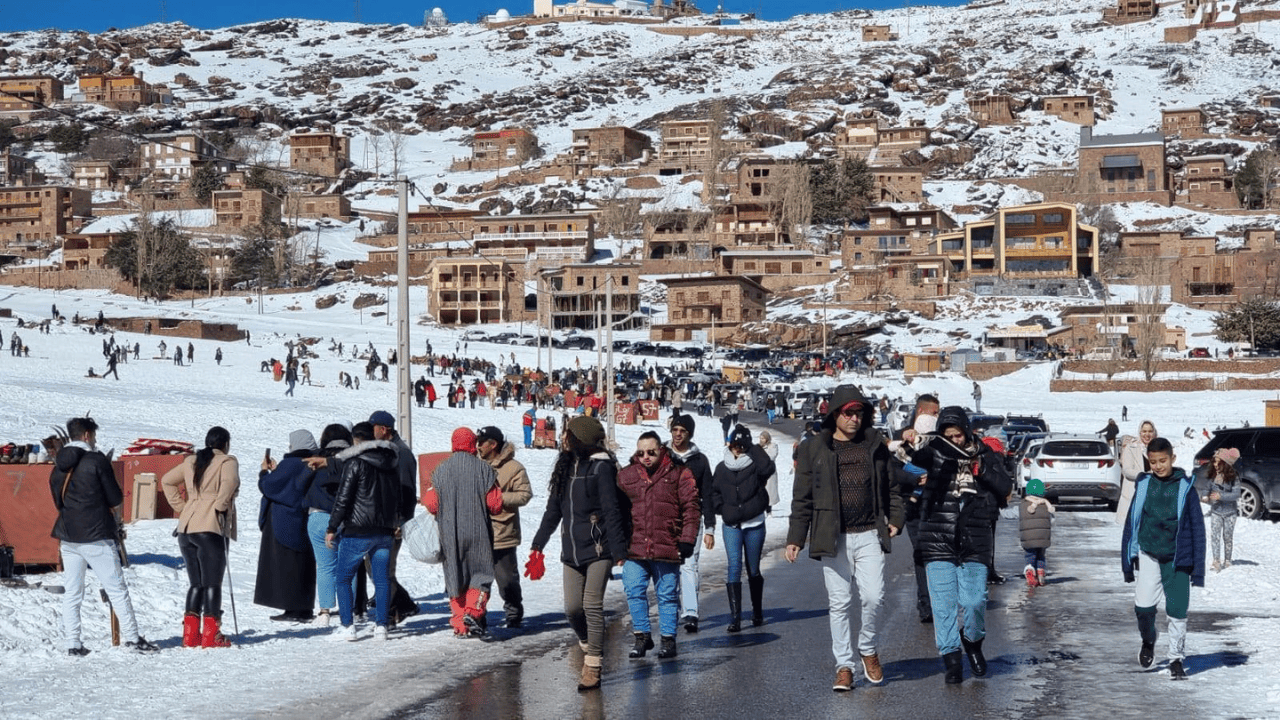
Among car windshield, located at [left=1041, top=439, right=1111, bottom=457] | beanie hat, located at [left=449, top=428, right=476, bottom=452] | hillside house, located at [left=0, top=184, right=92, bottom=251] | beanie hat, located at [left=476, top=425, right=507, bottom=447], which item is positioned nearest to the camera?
beanie hat, located at [left=449, top=428, right=476, bottom=452]

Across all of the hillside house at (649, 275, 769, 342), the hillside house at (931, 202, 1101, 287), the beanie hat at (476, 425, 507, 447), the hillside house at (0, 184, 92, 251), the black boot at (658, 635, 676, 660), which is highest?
the hillside house at (0, 184, 92, 251)

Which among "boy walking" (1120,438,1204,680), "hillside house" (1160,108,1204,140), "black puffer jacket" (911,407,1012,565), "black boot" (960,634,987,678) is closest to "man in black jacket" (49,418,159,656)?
"black puffer jacket" (911,407,1012,565)

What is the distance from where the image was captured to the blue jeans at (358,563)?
37.5ft

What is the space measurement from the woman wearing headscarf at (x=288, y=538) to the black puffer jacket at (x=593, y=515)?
8.74 ft

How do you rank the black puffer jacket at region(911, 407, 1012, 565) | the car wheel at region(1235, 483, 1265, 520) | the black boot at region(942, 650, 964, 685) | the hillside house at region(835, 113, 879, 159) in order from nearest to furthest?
1. the black boot at region(942, 650, 964, 685)
2. the black puffer jacket at region(911, 407, 1012, 565)
3. the car wheel at region(1235, 483, 1265, 520)
4. the hillside house at region(835, 113, 879, 159)

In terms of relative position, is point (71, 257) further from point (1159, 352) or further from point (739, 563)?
point (739, 563)

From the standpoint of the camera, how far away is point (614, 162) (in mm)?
151750

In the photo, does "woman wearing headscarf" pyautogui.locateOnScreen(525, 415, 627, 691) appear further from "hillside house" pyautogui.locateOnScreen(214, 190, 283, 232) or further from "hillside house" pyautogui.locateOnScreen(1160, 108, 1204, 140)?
"hillside house" pyautogui.locateOnScreen(1160, 108, 1204, 140)

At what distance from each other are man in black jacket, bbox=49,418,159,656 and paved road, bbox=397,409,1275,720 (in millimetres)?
2816

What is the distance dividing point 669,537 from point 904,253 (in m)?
94.5

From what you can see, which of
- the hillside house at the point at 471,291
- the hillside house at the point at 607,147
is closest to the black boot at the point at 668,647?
the hillside house at the point at 471,291

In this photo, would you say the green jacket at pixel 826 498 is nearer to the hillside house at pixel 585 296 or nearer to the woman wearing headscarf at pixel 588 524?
the woman wearing headscarf at pixel 588 524

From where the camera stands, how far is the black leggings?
11234 millimetres

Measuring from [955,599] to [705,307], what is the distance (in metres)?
83.3
